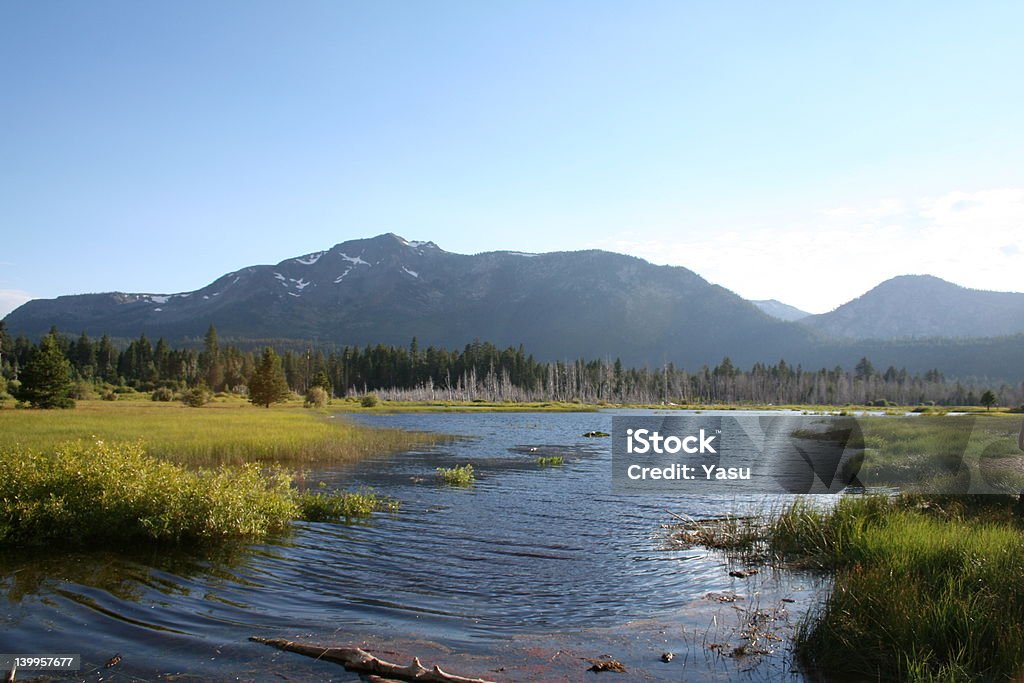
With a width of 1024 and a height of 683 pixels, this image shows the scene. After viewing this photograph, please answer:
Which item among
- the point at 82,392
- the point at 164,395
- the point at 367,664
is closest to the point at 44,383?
the point at 82,392

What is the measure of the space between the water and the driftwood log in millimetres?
288

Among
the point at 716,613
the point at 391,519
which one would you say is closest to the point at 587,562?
the point at 716,613

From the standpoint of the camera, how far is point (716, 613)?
48.8 ft

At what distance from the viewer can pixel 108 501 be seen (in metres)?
18.9

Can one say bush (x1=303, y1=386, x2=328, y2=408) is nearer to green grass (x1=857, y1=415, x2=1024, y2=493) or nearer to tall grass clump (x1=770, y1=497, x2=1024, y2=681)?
green grass (x1=857, y1=415, x2=1024, y2=493)

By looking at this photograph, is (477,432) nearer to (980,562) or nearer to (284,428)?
(284,428)

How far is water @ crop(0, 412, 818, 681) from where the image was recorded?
39.0 ft

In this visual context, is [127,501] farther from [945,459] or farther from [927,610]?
[945,459]

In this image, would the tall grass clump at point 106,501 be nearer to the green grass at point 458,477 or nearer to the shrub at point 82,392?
the green grass at point 458,477

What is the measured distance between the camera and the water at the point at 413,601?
11.9 m

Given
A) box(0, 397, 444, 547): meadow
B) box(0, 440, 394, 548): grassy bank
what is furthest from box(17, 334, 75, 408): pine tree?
box(0, 440, 394, 548): grassy bank

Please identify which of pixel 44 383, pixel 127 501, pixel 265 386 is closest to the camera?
pixel 127 501

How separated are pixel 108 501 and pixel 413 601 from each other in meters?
9.76

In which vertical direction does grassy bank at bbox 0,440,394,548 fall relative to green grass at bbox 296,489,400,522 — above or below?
above
